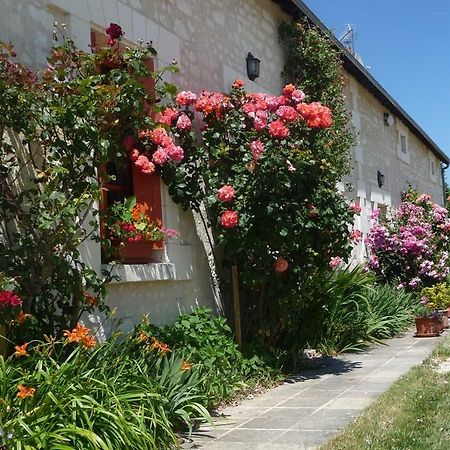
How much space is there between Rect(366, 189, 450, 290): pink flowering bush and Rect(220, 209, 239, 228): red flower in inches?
256

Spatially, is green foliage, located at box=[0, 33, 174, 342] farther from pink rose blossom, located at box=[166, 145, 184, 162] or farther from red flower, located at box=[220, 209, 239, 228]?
red flower, located at box=[220, 209, 239, 228]

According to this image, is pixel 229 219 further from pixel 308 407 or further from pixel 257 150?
pixel 308 407

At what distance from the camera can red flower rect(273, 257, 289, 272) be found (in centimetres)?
665

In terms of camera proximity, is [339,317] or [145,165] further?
[339,317]

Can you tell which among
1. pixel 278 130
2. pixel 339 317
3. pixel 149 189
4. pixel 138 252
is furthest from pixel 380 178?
pixel 138 252

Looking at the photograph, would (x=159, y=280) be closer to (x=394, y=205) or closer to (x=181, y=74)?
(x=181, y=74)

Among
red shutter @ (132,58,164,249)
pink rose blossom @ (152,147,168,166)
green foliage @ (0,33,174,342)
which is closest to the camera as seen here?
green foliage @ (0,33,174,342)

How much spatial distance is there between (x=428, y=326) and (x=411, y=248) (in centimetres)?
234

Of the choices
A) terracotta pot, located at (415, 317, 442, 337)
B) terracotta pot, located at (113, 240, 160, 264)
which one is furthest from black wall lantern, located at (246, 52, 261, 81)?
terracotta pot, located at (415, 317, 442, 337)

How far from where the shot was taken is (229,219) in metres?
6.41

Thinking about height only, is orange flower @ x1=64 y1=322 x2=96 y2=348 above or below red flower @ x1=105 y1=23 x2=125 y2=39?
below

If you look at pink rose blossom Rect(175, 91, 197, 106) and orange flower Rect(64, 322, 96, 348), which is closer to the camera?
orange flower Rect(64, 322, 96, 348)

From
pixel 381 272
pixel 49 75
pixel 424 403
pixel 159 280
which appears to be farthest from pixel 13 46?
pixel 381 272

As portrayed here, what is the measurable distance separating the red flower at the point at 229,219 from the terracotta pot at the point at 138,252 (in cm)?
70
